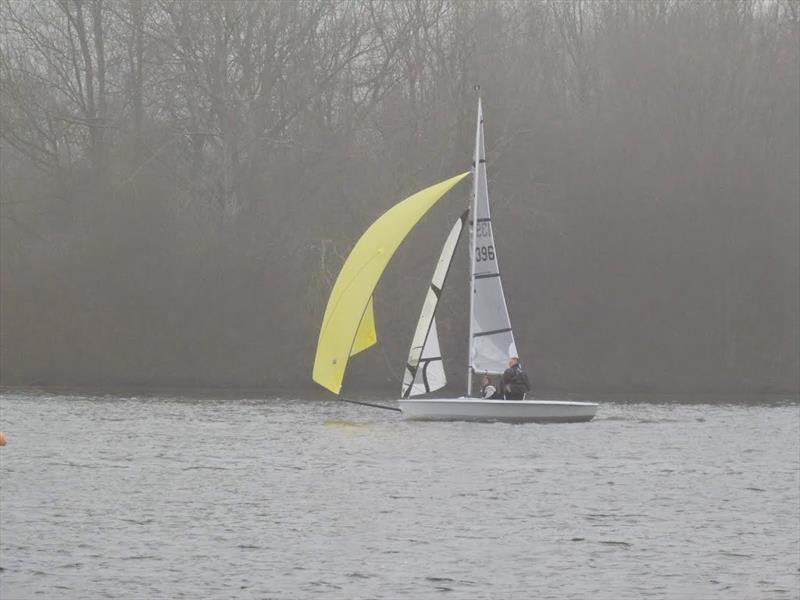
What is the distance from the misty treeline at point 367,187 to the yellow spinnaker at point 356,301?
1215cm

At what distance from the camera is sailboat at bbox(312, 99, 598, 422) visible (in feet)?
98.4

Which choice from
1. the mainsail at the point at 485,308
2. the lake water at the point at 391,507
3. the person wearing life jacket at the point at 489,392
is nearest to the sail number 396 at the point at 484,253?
the mainsail at the point at 485,308

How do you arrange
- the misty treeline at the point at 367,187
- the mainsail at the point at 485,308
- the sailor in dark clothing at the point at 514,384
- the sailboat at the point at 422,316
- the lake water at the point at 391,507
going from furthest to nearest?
1. the misty treeline at the point at 367,187
2. the mainsail at the point at 485,308
3. the sailboat at the point at 422,316
4. the sailor in dark clothing at the point at 514,384
5. the lake water at the point at 391,507

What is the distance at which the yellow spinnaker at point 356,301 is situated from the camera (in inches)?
1182

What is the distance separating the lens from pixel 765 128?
45812 millimetres

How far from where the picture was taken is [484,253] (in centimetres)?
3131

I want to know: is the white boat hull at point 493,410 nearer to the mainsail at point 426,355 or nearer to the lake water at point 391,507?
the lake water at point 391,507

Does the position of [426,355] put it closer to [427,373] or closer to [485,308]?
[427,373]

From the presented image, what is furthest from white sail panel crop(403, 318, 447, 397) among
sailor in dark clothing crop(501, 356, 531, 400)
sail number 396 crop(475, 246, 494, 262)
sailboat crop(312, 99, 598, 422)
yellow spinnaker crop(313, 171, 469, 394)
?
sail number 396 crop(475, 246, 494, 262)

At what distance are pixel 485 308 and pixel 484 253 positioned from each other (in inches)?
41.0

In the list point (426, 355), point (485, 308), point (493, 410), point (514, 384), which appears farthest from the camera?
point (485, 308)

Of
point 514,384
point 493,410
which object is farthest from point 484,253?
point 493,410

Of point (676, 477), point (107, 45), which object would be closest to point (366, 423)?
point (676, 477)

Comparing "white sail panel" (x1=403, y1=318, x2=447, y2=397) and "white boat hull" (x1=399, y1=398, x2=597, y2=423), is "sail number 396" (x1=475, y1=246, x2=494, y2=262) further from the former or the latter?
"white boat hull" (x1=399, y1=398, x2=597, y2=423)
